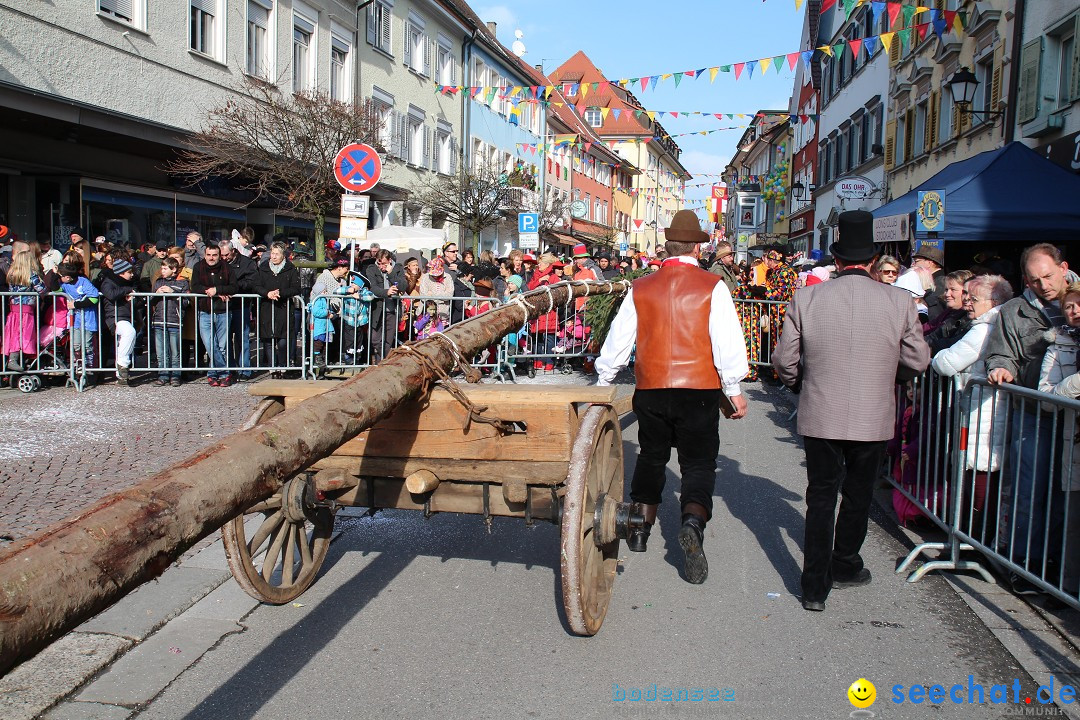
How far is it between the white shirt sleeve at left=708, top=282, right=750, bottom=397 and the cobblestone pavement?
282 cm

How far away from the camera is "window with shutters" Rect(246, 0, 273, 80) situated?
2006 cm

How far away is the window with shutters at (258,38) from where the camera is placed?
20.1 m

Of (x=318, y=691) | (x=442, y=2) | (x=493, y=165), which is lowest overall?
(x=318, y=691)

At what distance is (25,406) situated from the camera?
9227mm

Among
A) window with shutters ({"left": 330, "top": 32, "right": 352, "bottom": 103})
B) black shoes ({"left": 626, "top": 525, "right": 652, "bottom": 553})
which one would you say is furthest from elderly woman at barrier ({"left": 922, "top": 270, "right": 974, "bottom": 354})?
window with shutters ({"left": 330, "top": 32, "right": 352, "bottom": 103})

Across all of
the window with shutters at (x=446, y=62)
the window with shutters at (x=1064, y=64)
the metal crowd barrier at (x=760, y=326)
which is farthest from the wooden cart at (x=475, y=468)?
the window with shutters at (x=446, y=62)

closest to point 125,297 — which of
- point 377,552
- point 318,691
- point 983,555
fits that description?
point 377,552

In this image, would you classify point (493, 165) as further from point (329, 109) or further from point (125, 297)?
point (125, 297)

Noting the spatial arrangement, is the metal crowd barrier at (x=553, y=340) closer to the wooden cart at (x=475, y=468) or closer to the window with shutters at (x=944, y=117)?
the wooden cart at (x=475, y=468)

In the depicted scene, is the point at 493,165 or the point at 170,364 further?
the point at 493,165

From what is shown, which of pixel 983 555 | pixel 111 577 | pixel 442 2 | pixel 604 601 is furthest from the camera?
pixel 442 2

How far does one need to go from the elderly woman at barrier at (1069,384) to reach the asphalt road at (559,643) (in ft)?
1.74

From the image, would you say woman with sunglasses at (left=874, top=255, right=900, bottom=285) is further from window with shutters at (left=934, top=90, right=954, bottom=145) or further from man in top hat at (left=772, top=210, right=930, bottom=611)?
window with shutters at (left=934, top=90, right=954, bottom=145)

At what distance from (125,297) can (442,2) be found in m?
23.0
